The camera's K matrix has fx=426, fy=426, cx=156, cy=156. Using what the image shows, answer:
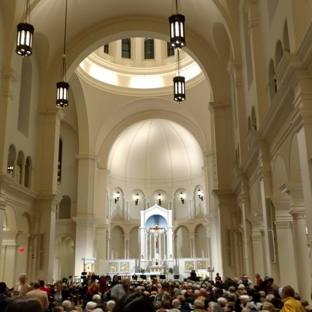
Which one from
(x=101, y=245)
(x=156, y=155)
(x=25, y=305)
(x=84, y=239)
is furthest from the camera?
(x=156, y=155)

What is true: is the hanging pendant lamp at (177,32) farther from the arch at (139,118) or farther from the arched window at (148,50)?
the arched window at (148,50)

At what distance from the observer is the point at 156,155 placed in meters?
33.8

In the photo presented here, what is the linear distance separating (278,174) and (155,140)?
22.8 meters

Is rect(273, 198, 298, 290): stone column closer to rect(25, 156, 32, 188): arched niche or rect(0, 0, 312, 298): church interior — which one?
rect(0, 0, 312, 298): church interior

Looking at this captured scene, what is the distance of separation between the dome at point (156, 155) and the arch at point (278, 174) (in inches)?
828

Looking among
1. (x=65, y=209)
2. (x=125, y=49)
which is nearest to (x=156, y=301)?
(x=65, y=209)

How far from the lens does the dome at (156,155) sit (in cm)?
3244

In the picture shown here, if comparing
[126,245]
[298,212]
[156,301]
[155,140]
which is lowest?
[156,301]

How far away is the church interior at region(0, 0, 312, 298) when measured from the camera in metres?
10.3

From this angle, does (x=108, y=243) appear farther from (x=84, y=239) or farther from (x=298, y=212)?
(x=298, y=212)

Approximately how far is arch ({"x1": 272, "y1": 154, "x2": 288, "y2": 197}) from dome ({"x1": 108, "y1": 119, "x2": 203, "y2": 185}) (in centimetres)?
2103

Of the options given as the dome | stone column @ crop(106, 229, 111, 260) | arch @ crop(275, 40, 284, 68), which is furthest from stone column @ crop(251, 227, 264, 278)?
the dome

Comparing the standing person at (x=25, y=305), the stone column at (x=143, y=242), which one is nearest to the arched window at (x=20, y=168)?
the stone column at (x=143, y=242)

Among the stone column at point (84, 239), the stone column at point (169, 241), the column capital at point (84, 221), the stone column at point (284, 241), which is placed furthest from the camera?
the stone column at point (169, 241)
